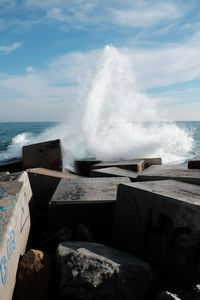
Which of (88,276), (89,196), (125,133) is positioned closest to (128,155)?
(125,133)

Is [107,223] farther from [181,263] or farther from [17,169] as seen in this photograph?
[17,169]

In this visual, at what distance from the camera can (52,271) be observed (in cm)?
158

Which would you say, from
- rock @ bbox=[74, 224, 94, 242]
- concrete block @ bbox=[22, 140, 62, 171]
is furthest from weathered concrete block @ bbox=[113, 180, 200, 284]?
concrete block @ bbox=[22, 140, 62, 171]

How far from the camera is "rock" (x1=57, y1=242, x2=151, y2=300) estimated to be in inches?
54.6

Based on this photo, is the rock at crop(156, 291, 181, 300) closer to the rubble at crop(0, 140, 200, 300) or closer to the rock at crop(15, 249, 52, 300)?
the rubble at crop(0, 140, 200, 300)

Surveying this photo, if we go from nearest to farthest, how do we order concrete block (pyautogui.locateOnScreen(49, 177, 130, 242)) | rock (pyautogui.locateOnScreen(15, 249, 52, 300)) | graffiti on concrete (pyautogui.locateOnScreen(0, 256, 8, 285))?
graffiti on concrete (pyautogui.locateOnScreen(0, 256, 8, 285)) → rock (pyautogui.locateOnScreen(15, 249, 52, 300)) → concrete block (pyautogui.locateOnScreen(49, 177, 130, 242))

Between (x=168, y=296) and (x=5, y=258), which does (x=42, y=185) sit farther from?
(x=168, y=296)

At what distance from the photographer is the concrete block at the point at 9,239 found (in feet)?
4.21

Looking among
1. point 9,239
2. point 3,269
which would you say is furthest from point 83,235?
point 3,269

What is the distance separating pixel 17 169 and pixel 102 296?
4.12 meters

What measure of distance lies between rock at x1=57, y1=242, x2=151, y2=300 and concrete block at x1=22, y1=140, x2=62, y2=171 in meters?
3.13

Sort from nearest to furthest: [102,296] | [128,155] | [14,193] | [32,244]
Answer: [102,296] → [14,193] → [32,244] → [128,155]

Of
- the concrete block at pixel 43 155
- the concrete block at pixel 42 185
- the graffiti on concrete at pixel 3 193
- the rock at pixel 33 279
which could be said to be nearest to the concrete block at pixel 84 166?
the concrete block at pixel 43 155

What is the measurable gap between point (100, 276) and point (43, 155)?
3.36 meters
